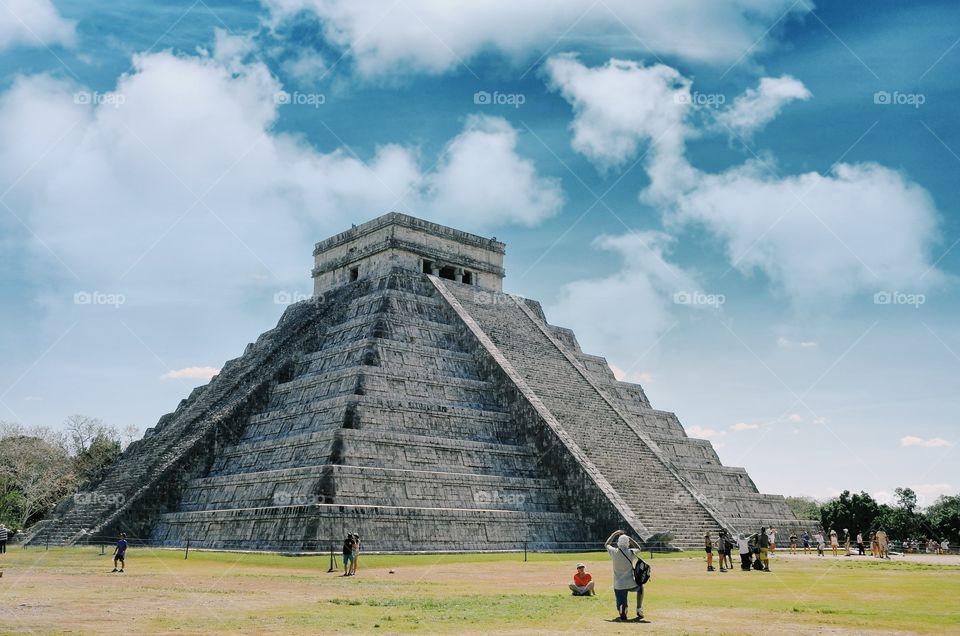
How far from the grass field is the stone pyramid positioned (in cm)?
300

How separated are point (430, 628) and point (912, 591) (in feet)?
30.3

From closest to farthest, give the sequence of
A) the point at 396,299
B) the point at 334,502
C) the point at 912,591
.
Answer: the point at 912,591, the point at 334,502, the point at 396,299

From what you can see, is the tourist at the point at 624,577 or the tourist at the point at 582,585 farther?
the tourist at the point at 582,585

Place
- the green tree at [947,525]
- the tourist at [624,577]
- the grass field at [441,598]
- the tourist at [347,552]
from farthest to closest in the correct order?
the green tree at [947,525]
the tourist at [347,552]
the tourist at [624,577]
the grass field at [441,598]

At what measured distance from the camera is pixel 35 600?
39.9 feet

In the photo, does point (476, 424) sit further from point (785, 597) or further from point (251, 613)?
point (251, 613)

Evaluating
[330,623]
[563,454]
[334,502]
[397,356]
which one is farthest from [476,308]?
[330,623]

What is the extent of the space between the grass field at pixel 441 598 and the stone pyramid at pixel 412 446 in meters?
3.00

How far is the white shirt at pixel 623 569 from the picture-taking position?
10.5m

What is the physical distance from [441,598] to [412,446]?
1280cm

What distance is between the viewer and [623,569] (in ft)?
34.7

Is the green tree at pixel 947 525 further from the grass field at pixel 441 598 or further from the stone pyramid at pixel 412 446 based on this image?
the grass field at pixel 441 598

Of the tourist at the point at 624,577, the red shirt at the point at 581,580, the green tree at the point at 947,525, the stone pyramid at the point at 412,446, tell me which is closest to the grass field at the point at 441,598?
the tourist at the point at 624,577

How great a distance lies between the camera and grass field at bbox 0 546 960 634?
9742 millimetres
